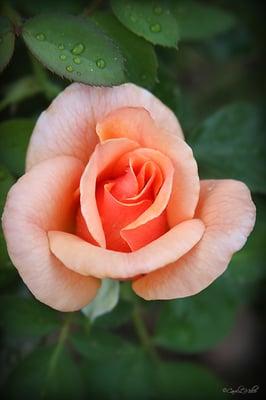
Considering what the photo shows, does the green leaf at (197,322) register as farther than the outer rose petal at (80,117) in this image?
Yes

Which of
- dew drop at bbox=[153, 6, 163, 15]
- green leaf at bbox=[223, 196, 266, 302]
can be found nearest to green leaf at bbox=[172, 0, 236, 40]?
dew drop at bbox=[153, 6, 163, 15]

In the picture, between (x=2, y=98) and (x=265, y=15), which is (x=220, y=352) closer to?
(x=265, y=15)

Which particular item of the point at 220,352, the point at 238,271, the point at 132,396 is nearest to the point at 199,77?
the point at 220,352

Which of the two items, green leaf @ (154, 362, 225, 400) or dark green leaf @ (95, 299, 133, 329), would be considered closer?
dark green leaf @ (95, 299, 133, 329)

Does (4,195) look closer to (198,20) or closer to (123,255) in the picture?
(123,255)

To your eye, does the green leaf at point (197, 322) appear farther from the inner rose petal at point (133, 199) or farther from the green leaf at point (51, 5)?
the green leaf at point (51, 5)

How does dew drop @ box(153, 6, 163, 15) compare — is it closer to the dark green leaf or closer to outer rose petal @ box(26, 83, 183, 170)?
outer rose petal @ box(26, 83, 183, 170)

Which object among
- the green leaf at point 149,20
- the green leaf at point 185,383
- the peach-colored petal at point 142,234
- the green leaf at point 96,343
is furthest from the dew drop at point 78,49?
the green leaf at point 185,383
